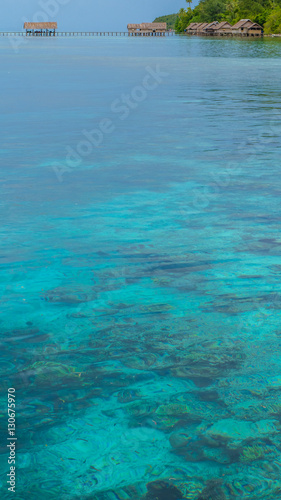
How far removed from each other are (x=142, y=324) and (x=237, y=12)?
14820 centimetres

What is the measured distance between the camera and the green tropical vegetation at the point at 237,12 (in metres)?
118

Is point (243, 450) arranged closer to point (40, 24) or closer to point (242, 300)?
point (242, 300)

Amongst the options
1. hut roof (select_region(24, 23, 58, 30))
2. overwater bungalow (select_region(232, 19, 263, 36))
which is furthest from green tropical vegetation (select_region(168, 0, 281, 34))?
hut roof (select_region(24, 23, 58, 30))

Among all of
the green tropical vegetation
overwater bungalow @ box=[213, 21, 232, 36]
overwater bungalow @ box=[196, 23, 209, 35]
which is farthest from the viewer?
overwater bungalow @ box=[196, 23, 209, 35]

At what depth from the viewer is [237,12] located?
139625 mm

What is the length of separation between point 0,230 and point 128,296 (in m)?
2.20

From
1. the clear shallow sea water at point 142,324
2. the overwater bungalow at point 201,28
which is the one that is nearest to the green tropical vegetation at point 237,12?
the overwater bungalow at point 201,28

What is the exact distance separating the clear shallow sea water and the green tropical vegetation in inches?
4547

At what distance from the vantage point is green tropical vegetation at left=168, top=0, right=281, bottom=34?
11811 cm

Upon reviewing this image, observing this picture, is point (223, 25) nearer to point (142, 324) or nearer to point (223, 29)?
point (223, 29)

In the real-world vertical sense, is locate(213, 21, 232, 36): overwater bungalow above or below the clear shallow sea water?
above

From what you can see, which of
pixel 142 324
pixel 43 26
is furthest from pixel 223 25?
pixel 142 324

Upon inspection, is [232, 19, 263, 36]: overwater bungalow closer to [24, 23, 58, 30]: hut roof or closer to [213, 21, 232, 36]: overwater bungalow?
[213, 21, 232, 36]: overwater bungalow

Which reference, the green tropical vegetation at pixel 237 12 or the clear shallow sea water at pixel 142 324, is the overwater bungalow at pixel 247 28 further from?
the clear shallow sea water at pixel 142 324
